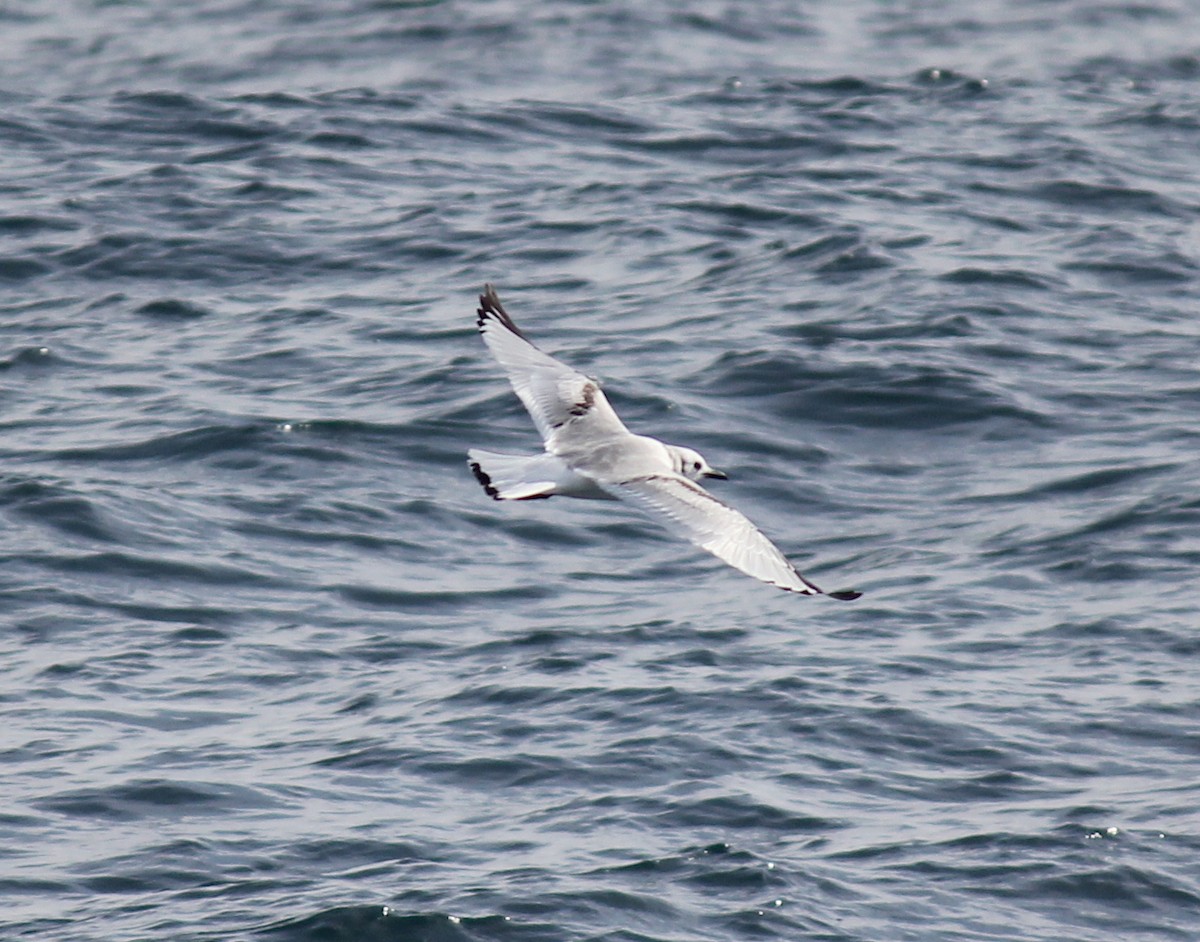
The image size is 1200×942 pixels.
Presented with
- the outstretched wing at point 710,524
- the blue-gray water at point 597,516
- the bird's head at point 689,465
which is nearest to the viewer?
the outstretched wing at point 710,524

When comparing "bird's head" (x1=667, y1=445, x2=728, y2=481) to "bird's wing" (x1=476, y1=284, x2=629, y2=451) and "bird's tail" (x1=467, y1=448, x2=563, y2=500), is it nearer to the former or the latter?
"bird's wing" (x1=476, y1=284, x2=629, y2=451)

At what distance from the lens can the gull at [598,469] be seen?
26.7 ft

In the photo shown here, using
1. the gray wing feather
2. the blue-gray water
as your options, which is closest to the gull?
the gray wing feather

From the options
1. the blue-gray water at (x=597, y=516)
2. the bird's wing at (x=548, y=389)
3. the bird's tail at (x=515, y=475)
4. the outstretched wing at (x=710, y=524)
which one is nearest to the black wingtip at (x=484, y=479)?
the bird's tail at (x=515, y=475)

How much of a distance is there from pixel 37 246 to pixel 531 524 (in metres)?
6.19

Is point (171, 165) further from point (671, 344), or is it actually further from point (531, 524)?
point (531, 524)

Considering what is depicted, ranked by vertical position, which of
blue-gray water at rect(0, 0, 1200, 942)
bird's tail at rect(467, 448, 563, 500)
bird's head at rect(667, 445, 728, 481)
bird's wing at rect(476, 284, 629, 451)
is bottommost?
blue-gray water at rect(0, 0, 1200, 942)

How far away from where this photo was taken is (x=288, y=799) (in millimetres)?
9727

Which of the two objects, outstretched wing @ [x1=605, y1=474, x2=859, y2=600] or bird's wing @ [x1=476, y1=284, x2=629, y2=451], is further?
bird's wing @ [x1=476, y1=284, x2=629, y2=451]

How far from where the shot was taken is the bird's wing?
9680 mm

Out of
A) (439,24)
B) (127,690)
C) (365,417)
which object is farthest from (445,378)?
(439,24)

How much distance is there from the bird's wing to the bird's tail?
0.44 metres

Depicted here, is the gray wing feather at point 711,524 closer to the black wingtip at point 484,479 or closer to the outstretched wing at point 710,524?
the outstretched wing at point 710,524

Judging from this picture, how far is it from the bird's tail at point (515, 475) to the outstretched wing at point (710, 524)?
11.4 inches
